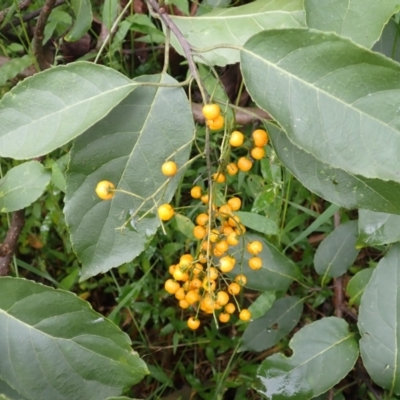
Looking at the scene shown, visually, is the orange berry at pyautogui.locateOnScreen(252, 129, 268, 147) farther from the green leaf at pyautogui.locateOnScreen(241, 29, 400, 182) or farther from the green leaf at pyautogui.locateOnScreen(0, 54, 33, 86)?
the green leaf at pyautogui.locateOnScreen(0, 54, 33, 86)

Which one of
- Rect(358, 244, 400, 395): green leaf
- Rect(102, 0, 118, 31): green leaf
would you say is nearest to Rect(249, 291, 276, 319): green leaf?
Rect(358, 244, 400, 395): green leaf

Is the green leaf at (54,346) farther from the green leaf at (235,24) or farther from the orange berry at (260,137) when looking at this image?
the green leaf at (235,24)

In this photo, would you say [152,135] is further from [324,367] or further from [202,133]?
[324,367]

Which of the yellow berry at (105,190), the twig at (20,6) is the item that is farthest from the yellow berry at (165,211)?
the twig at (20,6)

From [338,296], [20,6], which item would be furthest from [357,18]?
[20,6]

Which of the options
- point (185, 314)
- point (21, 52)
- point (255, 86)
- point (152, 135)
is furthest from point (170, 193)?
point (21, 52)
